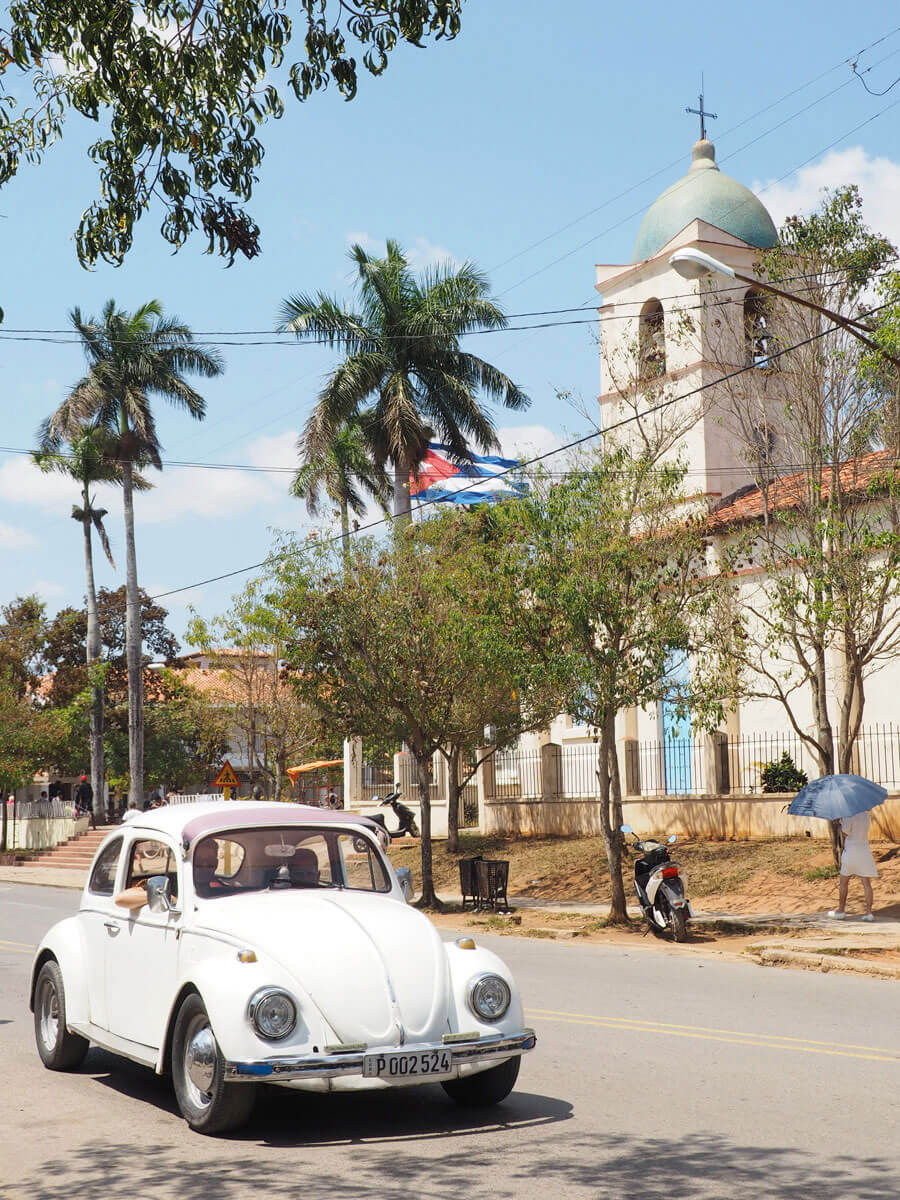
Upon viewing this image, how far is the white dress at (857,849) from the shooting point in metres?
17.4

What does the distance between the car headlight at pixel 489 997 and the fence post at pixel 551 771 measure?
24476mm

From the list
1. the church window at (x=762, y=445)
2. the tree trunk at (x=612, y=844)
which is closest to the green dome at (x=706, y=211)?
the church window at (x=762, y=445)

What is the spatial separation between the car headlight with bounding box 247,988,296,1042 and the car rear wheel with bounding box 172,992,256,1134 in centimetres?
31

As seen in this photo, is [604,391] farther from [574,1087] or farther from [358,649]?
[574,1087]

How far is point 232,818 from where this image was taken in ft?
25.9

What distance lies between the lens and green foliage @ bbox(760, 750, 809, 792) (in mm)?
25469

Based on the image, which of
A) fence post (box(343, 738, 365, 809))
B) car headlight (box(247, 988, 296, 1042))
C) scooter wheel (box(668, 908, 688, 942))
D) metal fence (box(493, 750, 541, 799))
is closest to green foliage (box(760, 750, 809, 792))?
metal fence (box(493, 750, 541, 799))

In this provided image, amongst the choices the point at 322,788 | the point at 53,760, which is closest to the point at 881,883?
the point at 53,760

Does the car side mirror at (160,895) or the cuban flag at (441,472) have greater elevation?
the cuban flag at (441,472)

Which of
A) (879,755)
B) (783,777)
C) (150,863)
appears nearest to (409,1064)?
(150,863)

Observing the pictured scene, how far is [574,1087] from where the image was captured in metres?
8.02

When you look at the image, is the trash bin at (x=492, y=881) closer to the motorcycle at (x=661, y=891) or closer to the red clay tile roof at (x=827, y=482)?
the motorcycle at (x=661, y=891)

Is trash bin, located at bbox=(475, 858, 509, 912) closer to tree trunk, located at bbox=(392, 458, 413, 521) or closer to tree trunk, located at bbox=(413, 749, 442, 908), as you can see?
tree trunk, located at bbox=(413, 749, 442, 908)

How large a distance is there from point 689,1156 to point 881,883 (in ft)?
48.8
